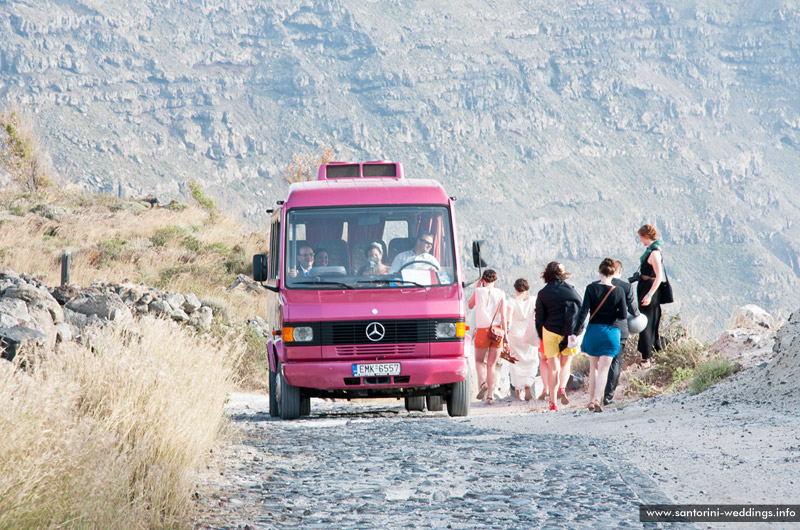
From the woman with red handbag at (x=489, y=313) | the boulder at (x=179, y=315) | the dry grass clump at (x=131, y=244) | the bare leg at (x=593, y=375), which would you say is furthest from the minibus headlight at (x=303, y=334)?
the dry grass clump at (x=131, y=244)

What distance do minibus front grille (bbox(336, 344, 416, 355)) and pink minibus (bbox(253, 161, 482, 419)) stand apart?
10mm

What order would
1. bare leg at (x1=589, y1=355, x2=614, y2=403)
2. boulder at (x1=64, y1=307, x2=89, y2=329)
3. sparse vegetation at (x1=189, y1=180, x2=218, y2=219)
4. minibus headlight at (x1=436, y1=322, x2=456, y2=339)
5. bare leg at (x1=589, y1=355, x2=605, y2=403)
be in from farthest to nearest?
sparse vegetation at (x1=189, y1=180, x2=218, y2=219)
boulder at (x1=64, y1=307, x2=89, y2=329)
bare leg at (x1=589, y1=355, x2=605, y2=403)
bare leg at (x1=589, y1=355, x2=614, y2=403)
minibus headlight at (x1=436, y1=322, x2=456, y2=339)

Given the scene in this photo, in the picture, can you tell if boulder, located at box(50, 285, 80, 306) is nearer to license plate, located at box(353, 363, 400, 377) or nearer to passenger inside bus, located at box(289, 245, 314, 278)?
passenger inside bus, located at box(289, 245, 314, 278)

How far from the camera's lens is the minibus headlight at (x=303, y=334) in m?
9.48

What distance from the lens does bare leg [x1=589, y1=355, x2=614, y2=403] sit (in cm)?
1055

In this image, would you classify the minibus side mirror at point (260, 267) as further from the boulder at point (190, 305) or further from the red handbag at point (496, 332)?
the boulder at point (190, 305)

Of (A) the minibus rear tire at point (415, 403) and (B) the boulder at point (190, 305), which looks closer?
(A) the minibus rear tire at point (415, 403)

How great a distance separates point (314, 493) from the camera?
6.13 metres

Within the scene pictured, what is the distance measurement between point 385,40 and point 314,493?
16567cm

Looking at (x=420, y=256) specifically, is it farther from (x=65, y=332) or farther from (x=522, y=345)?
(x=65, y=332)

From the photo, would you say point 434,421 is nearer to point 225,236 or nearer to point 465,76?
point 225,236

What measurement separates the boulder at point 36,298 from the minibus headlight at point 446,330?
6467 millimetres

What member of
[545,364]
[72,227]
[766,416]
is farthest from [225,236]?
[766,416]

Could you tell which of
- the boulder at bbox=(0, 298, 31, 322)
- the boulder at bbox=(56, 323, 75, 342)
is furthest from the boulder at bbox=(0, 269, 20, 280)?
the boulder at bbox=(0, 298, 31, 322)
